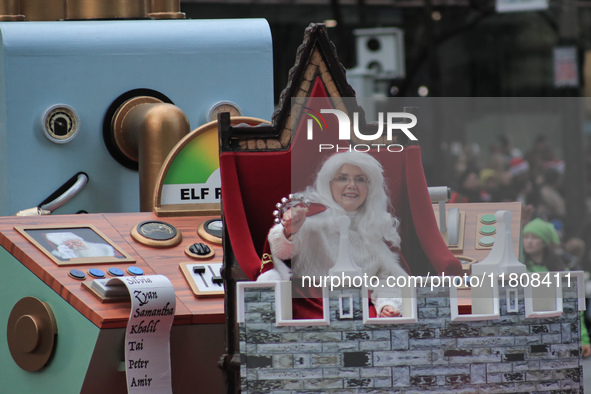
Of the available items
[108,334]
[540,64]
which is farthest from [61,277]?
[540,64]

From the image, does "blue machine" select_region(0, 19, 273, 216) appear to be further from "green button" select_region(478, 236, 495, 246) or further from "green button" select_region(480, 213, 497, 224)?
"green button" select_region(478, 236, 495, 246)

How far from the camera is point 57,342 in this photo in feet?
18.7

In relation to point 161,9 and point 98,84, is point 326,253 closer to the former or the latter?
point 98,84

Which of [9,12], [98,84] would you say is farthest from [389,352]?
[9,12]

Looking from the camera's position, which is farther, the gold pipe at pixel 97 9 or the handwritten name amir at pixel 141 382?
the gold pipe at pixel 97 9

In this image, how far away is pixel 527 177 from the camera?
1062 centimetres

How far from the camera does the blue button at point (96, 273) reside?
5727mm

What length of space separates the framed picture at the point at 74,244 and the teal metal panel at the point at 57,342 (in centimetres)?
17

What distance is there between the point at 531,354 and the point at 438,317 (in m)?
0.48

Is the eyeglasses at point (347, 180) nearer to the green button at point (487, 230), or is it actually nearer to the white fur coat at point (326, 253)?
the white fur coat at point (326, 253)

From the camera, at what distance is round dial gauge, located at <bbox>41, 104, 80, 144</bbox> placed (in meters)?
7.51

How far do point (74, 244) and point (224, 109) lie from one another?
7.67ft

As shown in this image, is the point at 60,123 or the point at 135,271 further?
the point at 60,123

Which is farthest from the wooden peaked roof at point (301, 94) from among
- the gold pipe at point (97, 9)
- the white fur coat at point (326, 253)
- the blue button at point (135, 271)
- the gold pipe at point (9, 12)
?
the gold pipe at point (9, 12)
